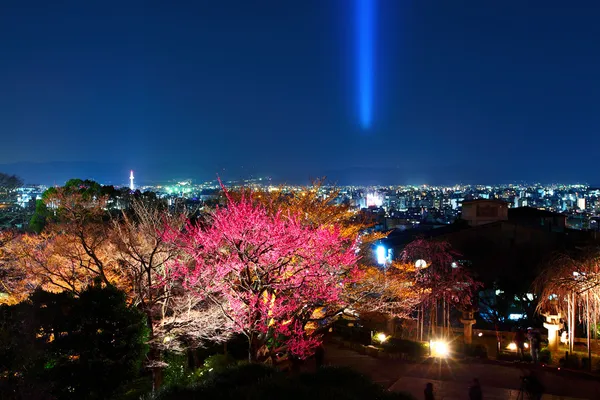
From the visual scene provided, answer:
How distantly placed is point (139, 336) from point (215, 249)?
452cm

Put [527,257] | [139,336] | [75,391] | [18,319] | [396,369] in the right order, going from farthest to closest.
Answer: [527,257]
[396,369]
[139,336]
[75,391]
[18,319]

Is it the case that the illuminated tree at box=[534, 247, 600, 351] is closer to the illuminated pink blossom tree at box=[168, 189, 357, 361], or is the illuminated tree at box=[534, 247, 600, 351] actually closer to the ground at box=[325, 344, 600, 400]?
the ground at box=[325, 344, 600, 400]

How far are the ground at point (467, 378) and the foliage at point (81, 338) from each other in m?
7.37

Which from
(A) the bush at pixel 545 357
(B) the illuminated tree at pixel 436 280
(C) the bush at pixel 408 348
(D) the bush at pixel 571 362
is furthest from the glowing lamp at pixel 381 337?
(D) the bush at pixel 571 362

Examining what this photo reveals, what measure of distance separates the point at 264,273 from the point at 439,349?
25.0ft

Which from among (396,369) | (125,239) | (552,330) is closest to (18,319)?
(125,239)

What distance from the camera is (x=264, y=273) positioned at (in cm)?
1430

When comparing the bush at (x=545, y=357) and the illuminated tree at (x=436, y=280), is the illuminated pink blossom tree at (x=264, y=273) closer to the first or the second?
the illuminated tree at (x=436, y=280)

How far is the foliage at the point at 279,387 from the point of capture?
8716mm

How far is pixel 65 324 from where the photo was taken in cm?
1036

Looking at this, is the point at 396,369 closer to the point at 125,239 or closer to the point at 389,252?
the point at 125,239

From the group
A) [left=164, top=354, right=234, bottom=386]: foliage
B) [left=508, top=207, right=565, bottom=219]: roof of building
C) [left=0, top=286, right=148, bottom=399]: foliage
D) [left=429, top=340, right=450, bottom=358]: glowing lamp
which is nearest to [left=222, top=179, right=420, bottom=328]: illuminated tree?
[left=429, top=340, right=450, bottom=358]: glowing lamp

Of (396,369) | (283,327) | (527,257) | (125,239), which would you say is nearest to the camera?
(283,327)

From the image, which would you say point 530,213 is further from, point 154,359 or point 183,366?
point 154,359
